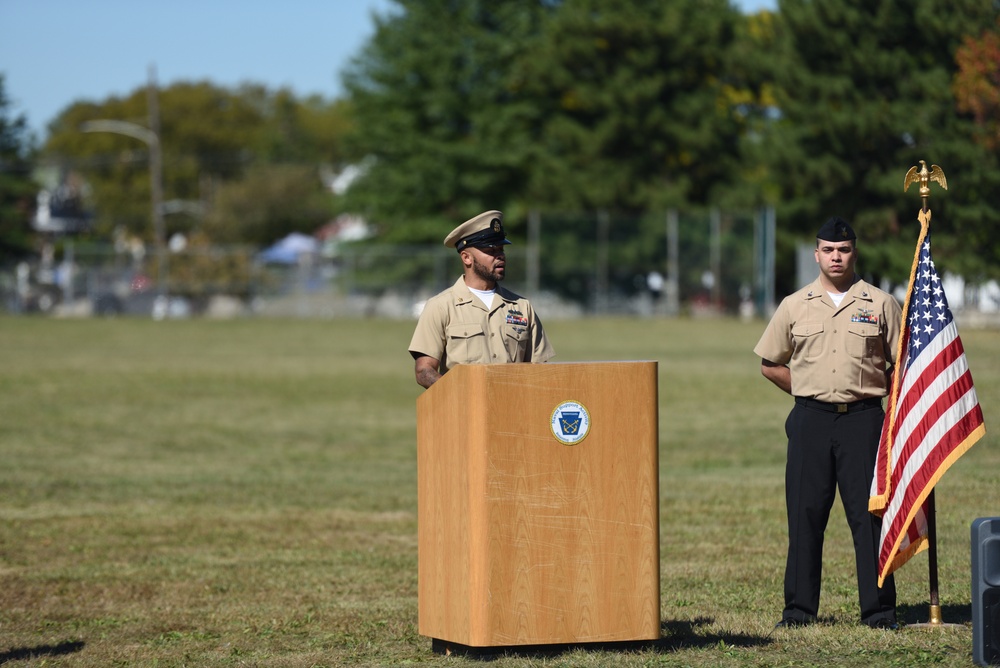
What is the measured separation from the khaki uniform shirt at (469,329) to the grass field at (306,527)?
52.4 inches

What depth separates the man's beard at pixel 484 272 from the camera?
6562 mm

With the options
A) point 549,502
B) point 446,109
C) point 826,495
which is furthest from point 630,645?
point 446,109

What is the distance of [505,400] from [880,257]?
31.7 m

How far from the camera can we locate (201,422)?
21.3 meters

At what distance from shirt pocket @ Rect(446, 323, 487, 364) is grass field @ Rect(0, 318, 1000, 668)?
131cm

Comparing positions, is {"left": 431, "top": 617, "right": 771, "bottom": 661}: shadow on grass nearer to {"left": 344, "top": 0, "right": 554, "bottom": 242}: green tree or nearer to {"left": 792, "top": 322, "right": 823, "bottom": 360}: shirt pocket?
{"left": 792, "top": 322, "right": 823, "bottom": 360}: shirt pocket

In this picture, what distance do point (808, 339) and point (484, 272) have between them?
161 cm

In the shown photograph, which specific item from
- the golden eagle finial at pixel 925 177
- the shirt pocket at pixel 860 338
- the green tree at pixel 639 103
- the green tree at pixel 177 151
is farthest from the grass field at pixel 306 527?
the green tree at pixel 177 151

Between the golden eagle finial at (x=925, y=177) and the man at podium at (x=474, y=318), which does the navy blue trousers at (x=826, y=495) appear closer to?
the golden eagle finial at (x=925, y=177)

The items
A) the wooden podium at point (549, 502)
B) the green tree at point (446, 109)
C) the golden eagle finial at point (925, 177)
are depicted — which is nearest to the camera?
the wooden podium at point (549, 502)

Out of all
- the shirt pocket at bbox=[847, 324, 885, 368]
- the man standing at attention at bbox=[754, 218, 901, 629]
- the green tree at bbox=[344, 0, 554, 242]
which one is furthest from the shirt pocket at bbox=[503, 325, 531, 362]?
the green tree at bbox=[344, 0, 554, 242]

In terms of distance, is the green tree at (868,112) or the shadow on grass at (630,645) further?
the green tree at (868,112)

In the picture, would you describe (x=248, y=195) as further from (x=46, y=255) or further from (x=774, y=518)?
(x=774, y=518)

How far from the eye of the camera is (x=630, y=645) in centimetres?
622
